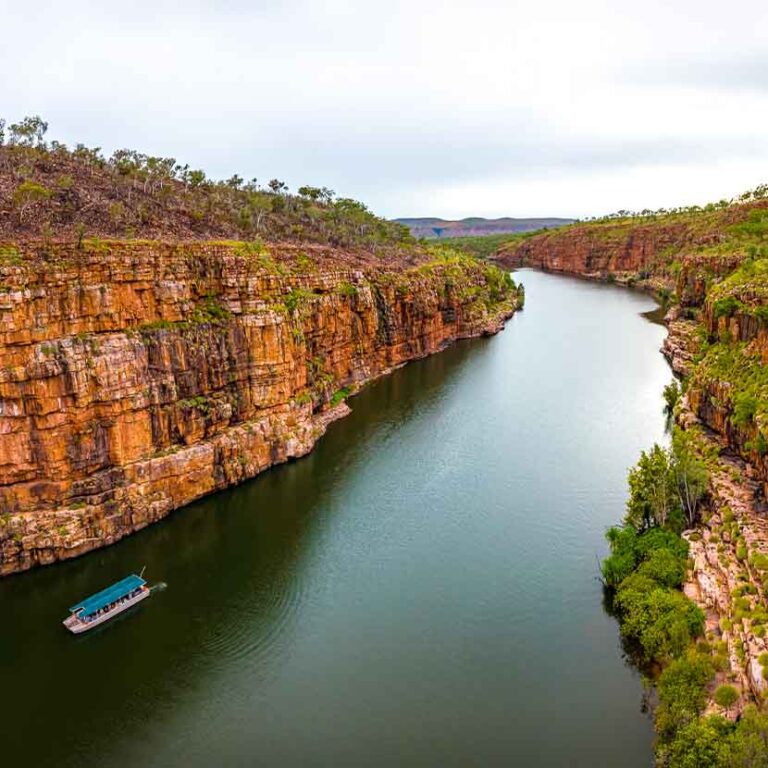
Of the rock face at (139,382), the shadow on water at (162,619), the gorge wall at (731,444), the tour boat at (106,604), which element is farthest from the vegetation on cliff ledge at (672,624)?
the rock face at (139,382)

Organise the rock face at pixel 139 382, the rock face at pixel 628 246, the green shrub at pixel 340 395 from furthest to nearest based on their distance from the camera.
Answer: the rock face at pixel 628 246 < the green shrub at pixel 340 395 < the rock face at pixel 139 382

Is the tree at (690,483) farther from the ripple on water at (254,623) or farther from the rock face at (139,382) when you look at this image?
the rock face at (139,382)

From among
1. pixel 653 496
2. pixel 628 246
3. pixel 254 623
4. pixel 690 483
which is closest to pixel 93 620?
pixel 254 623

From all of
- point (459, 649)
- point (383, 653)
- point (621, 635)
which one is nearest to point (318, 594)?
point (383, 653)

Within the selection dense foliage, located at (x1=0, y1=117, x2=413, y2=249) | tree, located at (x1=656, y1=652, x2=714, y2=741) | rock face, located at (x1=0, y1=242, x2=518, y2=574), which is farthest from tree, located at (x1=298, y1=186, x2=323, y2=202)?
tree, located at (x1=656, y1=652, x2=714, y2=741)

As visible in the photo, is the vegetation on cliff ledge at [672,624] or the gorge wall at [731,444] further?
the gorge wall at [731,444]

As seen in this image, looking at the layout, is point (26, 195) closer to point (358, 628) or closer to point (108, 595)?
point (108, 595)

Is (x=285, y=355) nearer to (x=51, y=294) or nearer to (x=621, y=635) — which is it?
(x=51, y=294)
